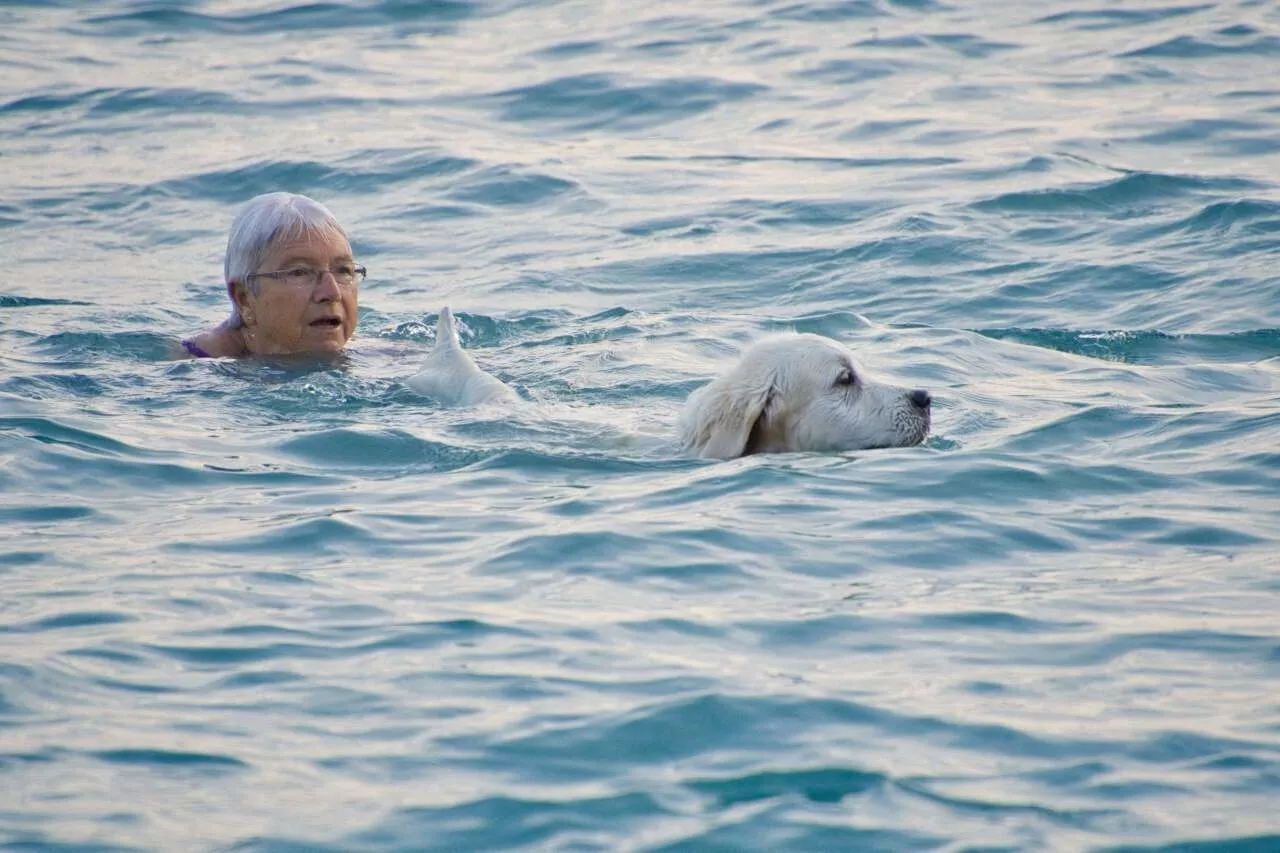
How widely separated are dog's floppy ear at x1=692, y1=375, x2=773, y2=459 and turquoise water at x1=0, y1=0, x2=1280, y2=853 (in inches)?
6.3

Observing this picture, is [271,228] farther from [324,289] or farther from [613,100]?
[613,100]

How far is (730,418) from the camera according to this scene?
6.74 meters

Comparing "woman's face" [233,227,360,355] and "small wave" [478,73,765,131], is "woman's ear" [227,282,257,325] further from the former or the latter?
"small wave" [478,73,765,131]

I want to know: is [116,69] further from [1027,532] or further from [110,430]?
[1027,532]

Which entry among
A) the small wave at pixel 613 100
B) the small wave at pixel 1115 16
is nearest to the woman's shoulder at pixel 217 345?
the small wave at pixel 613 100

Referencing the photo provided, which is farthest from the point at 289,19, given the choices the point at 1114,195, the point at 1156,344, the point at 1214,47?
the point at 1156,344

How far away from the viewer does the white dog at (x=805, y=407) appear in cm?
673

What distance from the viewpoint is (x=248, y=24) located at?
17344 mm

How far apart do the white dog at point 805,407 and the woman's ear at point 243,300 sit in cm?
284

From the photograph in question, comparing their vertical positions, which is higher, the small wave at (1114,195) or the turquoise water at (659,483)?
the small wave at (1114,195)

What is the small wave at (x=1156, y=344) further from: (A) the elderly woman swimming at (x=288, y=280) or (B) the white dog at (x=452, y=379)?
(A) the elderly woman swimming at (x=288, y=280)

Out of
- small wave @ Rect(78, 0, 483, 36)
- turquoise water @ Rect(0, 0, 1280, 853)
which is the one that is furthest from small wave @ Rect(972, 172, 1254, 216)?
small wave @ Rect(78, 0, 483, 36)

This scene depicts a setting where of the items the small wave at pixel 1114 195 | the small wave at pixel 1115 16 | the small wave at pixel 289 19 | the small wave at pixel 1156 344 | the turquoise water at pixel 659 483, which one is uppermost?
the small wave at pixel 289 19

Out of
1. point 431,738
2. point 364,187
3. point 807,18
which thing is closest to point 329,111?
point 364,187
